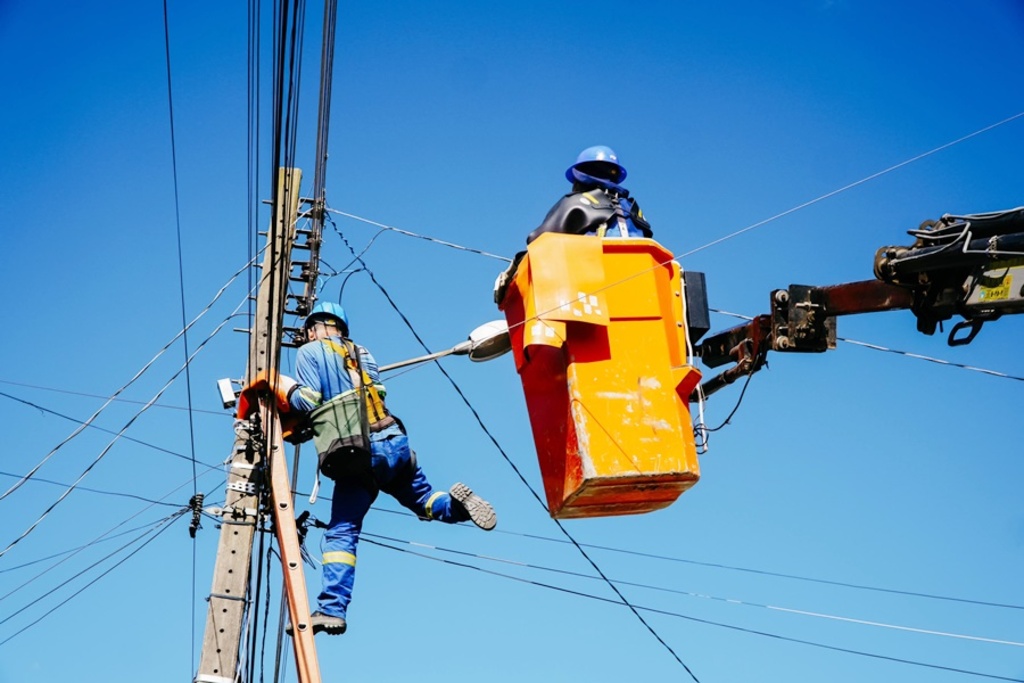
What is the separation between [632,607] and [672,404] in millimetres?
1981

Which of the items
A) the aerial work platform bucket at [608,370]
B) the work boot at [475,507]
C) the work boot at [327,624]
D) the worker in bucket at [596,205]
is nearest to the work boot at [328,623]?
the work boot at [327,624]

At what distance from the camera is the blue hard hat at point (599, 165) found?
841 centimetres

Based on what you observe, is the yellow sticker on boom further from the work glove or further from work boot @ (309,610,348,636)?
the work glove

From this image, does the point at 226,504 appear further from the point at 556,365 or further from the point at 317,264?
the point at 317,264

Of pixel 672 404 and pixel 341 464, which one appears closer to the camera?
pixel 672 404

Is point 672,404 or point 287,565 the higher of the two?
point 672,404

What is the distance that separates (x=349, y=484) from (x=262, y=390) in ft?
2.34

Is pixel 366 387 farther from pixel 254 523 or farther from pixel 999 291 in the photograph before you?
pixel 999 291

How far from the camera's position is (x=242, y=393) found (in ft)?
27.5

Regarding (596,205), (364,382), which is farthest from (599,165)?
(364,382)

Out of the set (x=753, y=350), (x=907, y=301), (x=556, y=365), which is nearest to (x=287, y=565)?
(x=556, y=365)

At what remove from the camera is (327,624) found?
307 inches

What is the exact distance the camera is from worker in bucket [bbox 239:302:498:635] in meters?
8.14

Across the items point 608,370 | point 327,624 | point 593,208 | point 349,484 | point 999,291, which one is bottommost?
point 327,624
